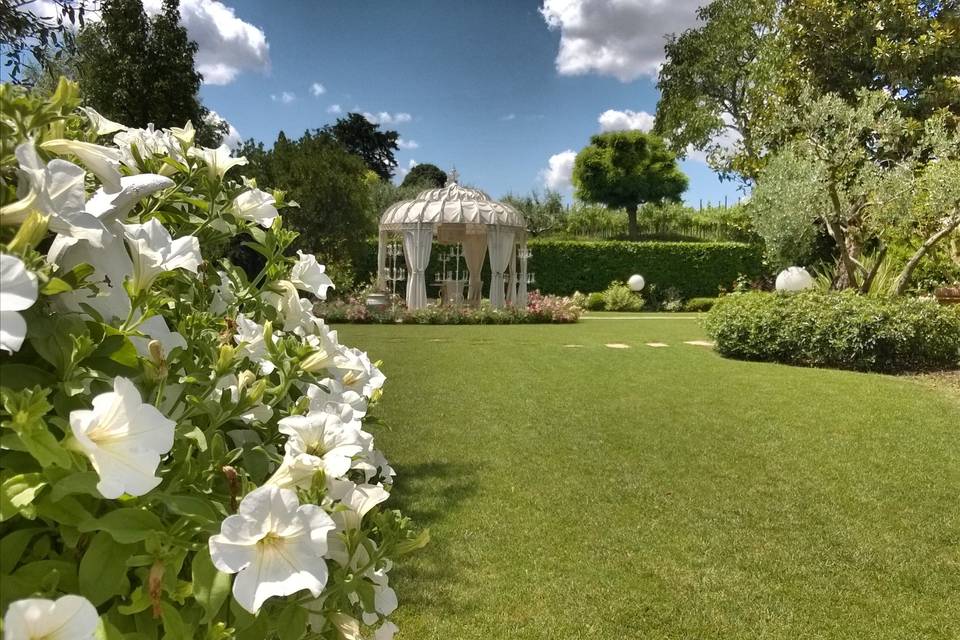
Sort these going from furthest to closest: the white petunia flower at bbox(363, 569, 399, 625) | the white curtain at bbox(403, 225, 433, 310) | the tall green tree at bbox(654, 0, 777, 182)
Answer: the tall green tree at bbox(654, 0, 777, 182)
the white curtain at bbox(403, 225, 433, 310)
the white petunia flower at bbox(363, 569, 399, 625)

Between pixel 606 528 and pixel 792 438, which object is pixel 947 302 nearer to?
pixel 792 438

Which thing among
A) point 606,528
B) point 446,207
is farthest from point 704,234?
point 606,528

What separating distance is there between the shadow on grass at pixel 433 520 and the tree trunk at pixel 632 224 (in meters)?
29.6

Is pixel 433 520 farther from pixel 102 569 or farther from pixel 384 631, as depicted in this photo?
pixel 102 569

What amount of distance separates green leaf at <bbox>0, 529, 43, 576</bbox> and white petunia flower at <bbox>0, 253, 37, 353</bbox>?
201mm

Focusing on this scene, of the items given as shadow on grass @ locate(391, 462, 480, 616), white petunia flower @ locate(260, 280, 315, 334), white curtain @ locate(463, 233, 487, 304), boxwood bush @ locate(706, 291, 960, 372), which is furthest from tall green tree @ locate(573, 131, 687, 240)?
white petunia flower @ locate(260, 280, 315, 334)

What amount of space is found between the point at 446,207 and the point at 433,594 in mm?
14380

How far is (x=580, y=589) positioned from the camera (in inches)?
127

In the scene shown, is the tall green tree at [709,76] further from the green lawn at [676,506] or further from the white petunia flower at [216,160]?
the white petunia flower at [216,160]

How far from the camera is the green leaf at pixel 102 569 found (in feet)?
2.23

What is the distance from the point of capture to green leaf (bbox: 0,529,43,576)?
648mm

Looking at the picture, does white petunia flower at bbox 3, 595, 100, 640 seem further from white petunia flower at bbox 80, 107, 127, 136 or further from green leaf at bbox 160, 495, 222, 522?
white petunia flower at bbox 80, 107, 127, 136

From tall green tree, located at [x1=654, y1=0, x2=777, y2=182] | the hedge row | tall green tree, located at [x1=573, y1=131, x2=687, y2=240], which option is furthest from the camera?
tall green tree, located at [x1=573, y1=131, x2=687, y2=240]

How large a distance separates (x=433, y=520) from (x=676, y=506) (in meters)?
1.52
